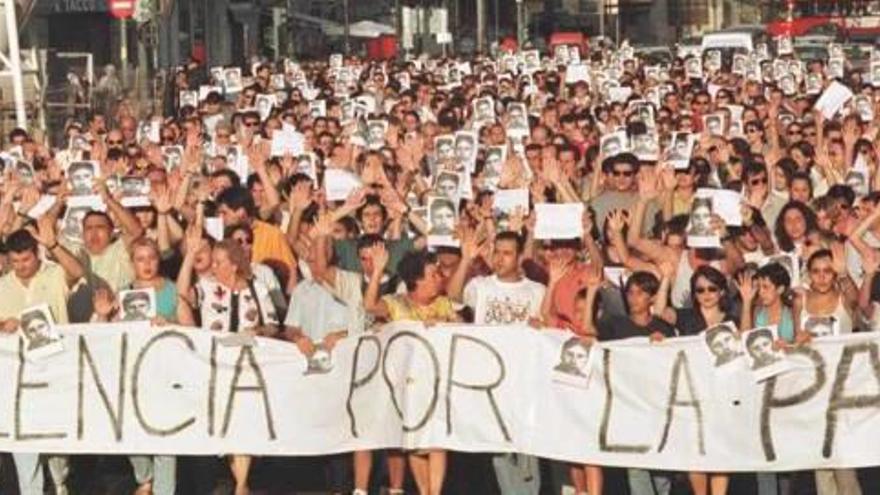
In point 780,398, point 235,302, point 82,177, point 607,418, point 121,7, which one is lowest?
point 607,418

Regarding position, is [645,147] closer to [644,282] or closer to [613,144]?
[613,144]

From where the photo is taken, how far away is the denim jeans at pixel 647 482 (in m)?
11.6

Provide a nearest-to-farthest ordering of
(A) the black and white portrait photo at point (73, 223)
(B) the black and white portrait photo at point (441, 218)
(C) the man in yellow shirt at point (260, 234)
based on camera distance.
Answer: (B) the black and white portrait photo at point (441, 218) < (C) the man in yellow shirt at point (260, 234) < (A) the black and white portrait photo at point (73, 223)

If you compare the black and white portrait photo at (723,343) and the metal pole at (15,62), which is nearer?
the black and white portrait photo at (723,343)

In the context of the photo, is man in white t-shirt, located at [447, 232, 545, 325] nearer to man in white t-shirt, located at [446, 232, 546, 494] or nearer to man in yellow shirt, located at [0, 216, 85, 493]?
man in white t-shirt, located at [446, 232, 546, 494]

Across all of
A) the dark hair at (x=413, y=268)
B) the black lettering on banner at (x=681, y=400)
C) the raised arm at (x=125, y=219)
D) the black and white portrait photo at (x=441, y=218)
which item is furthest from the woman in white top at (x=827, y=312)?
the raised arm at (x=125, y=219)

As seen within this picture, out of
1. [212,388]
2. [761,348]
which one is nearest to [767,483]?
[761,348]

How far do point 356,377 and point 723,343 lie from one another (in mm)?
1843

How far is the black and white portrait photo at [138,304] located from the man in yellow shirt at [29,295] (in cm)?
39

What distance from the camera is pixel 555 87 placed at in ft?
93.0

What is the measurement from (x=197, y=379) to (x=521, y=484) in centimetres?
165

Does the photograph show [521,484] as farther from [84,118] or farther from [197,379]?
[84,118]

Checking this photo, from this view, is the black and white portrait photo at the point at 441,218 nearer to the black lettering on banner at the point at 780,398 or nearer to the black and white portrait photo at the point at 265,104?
the black lettering on banner at the point at 780,398

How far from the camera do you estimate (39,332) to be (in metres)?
12.0
